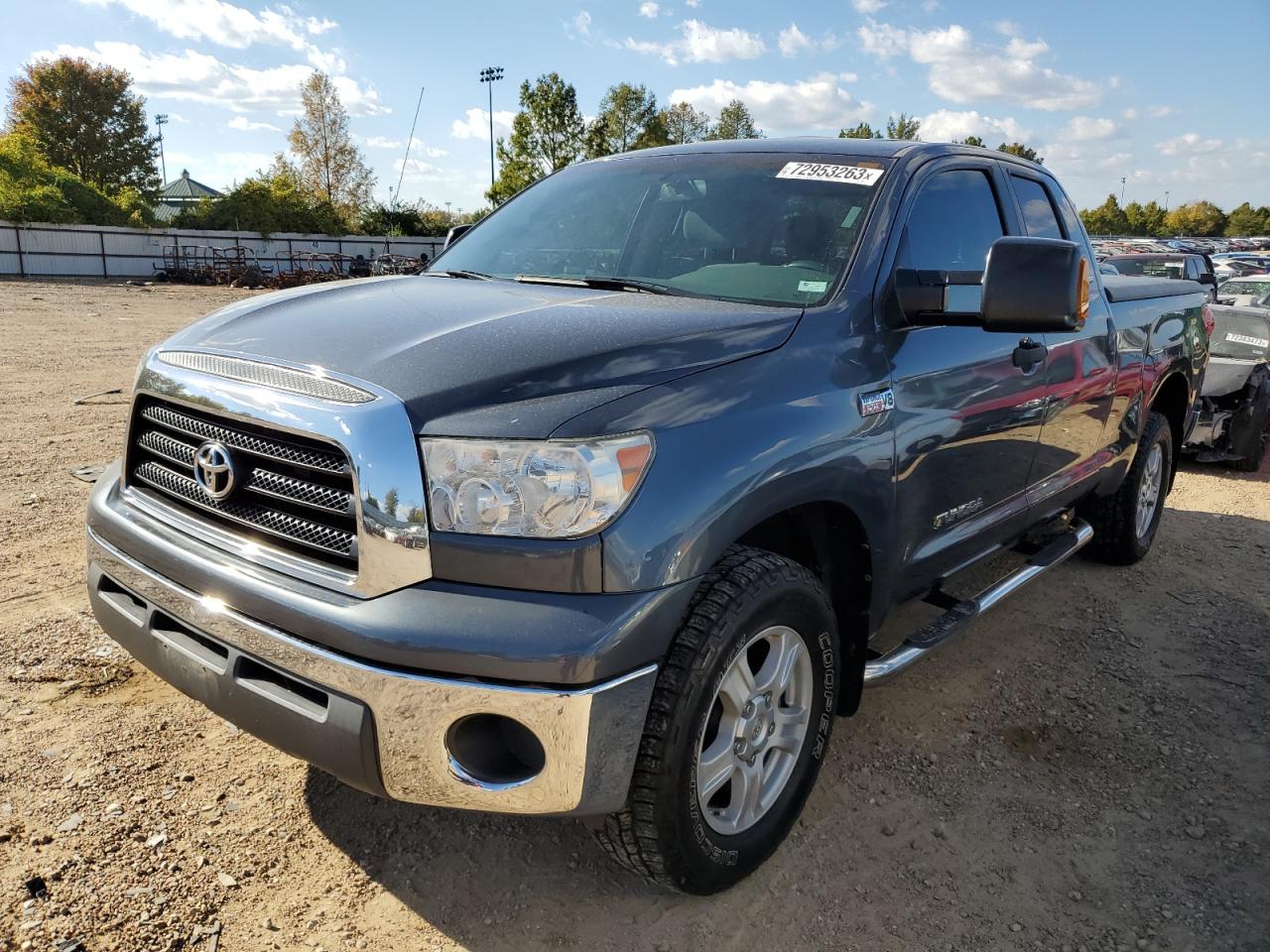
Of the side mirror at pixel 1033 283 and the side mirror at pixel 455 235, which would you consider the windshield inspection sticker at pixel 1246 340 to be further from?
the side mirror at pixel 455 235

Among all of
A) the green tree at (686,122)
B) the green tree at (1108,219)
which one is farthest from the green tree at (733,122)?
the green tree at (1108,219)

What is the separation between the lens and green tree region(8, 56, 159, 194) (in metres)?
54.8

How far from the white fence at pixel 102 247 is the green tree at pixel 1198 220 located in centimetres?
9484

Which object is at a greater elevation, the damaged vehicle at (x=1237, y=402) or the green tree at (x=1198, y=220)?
the green tree at (x=1198, y=220)

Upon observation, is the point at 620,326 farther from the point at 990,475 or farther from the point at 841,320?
the point at 990,475

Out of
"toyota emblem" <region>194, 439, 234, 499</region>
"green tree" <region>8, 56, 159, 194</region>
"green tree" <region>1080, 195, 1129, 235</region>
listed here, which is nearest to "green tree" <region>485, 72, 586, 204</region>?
"green tree" <region>8, 56, 159, 194</region>

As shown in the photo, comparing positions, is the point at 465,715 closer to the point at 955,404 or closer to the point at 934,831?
the point at 934,831

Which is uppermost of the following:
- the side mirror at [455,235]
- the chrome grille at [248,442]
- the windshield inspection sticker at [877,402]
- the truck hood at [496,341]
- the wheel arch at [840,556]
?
the side mirror at [455,235]

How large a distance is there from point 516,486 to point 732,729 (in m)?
0.92

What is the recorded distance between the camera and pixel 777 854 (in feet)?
8.68

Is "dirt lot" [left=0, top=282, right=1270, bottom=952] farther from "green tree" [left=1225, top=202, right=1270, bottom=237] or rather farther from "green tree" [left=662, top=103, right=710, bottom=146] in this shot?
"green tree" [left=1225, top=202, right=1270, bottom=237]

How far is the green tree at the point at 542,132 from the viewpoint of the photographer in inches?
1789

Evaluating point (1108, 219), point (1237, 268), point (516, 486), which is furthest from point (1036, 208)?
point (1108, 219)

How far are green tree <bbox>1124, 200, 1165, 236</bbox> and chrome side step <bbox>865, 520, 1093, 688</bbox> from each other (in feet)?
328
